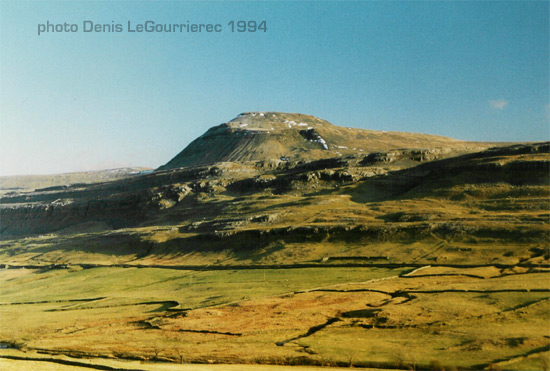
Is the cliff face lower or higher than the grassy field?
higher

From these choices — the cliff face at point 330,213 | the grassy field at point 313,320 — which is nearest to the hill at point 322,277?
the grassy field at point 313,320

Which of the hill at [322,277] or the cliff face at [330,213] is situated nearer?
A: the hill at [322,277]

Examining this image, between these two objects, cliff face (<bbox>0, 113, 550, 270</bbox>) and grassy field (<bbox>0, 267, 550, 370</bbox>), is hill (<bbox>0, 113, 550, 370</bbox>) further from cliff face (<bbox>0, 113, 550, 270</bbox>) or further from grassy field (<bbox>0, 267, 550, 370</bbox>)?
cliff face (<bbox>0, 113, 550, 270</bbox>)

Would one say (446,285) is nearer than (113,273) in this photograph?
Yes

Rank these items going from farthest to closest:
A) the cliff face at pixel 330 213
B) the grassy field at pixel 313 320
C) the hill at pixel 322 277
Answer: the cliff face at pixel 330 213, the hill at pixel 322 277, the grassy field at pixel 313 320

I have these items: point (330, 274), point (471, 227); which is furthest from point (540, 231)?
point (330, 274)

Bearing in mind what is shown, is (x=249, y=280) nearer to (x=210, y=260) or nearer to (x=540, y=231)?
(x=210, y=260)

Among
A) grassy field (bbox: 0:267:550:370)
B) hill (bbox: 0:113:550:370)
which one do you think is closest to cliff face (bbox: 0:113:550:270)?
hill (bbox: 0:113:550:370)

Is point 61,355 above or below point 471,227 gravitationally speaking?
below

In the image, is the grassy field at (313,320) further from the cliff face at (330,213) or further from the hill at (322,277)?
the cliff face at (330,213)

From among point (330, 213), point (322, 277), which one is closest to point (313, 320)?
point (322, 277)

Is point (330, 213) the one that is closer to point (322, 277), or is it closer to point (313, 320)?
point (322, 277)
